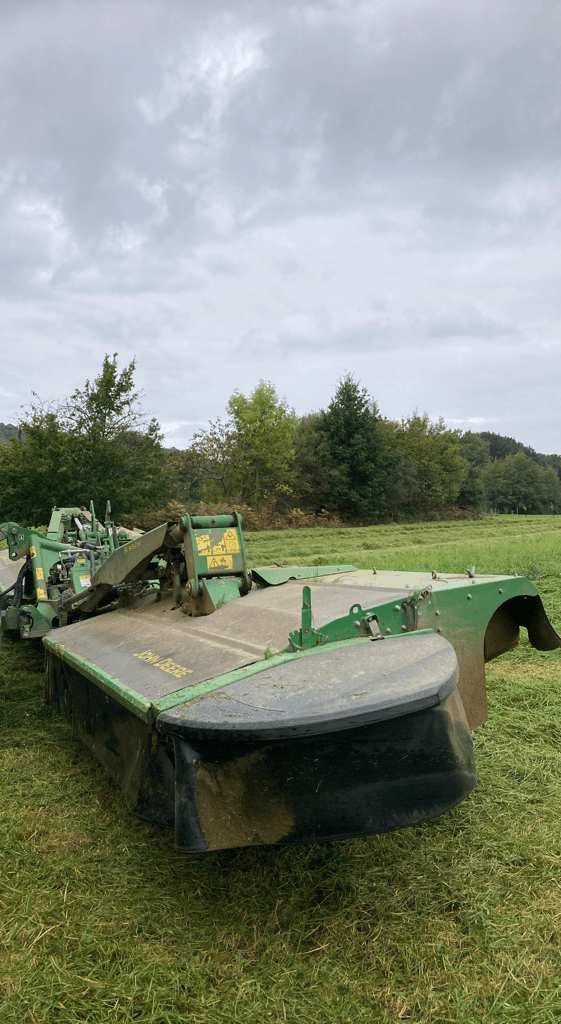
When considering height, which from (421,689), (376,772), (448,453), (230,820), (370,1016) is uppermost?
Result: (448,453)

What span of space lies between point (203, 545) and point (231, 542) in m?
0.17

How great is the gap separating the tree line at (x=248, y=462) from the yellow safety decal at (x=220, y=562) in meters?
13.6

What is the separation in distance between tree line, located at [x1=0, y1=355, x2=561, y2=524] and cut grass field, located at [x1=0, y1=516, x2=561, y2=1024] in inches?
561

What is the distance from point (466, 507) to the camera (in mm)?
35906

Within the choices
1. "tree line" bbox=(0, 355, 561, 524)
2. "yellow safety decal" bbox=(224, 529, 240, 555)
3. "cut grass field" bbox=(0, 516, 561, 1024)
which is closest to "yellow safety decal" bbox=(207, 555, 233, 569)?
"yellow safety decal" bbox=(224, 529, 240, 555)

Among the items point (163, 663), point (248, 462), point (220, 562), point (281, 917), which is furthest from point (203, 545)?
point (248, 462)

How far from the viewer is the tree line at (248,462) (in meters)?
16.6

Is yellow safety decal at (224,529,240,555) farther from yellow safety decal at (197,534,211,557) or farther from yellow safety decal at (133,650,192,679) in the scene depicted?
yellow safety decal at (133,650,192,679)

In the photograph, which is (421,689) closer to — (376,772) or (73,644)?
(376,772)

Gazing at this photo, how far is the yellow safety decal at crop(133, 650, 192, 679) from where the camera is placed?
8.18 ft

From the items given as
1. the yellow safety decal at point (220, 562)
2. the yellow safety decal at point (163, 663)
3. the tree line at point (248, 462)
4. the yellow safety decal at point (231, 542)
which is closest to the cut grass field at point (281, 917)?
the yellow safety decal at point (163, 663)

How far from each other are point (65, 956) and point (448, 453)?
1422 inches

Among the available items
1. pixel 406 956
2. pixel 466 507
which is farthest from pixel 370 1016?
pixel 466 507

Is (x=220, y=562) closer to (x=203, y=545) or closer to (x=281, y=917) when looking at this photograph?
(x=203, y=545)
